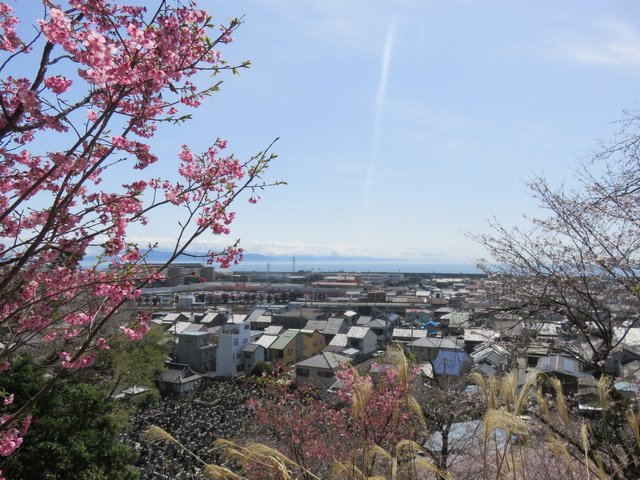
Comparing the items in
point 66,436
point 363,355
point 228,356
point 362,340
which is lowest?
point 363,355

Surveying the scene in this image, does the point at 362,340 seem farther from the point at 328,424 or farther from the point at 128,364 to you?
the point at 328,424

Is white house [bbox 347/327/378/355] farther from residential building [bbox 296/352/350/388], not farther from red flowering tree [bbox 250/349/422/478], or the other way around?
red flowering tree [bbox 250/349/422/478]

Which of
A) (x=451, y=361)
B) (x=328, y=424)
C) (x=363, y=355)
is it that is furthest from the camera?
(x=363, y=355)

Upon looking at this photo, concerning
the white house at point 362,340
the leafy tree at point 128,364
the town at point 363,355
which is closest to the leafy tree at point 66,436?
the town at point 363,355

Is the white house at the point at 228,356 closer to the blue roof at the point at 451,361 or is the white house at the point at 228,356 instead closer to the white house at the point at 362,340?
the white house at the point at 362,340

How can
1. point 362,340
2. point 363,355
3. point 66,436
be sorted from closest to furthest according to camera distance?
point 66,436, point 363,355, point 362,340

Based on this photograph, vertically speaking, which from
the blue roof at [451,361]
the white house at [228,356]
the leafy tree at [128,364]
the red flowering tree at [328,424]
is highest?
the red flowering tree at [328,424]

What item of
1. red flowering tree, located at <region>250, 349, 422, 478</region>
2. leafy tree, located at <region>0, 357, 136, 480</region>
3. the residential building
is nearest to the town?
the residential building

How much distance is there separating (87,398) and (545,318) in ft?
23.0

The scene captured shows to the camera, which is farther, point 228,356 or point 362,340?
point 362,340

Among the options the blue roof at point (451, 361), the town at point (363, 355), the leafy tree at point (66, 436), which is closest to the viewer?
the town at point (363, 355)

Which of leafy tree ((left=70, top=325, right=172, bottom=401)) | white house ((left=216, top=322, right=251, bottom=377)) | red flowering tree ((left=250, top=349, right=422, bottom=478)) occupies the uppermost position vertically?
red flowering tree ((left=250, top=349, right=422, bottom=478))

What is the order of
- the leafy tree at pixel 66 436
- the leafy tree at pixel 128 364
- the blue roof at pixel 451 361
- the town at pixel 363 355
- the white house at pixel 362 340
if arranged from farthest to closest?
the white house at pixel 362 340 → the blue roof at pixel 451 361 → the leafy tree at pixel 128 364 → the leafy tree at pixel 66 436 → the town at pixel 363 355

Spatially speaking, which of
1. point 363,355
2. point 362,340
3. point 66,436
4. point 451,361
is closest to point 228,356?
point 363,355
